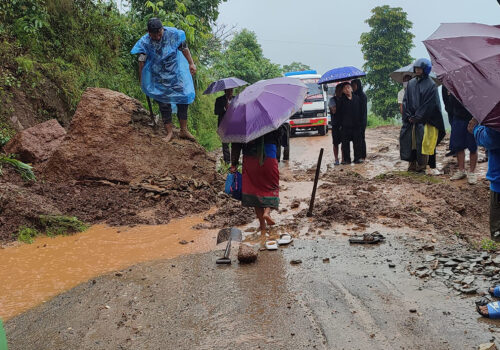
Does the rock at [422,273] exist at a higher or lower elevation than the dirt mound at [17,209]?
lower

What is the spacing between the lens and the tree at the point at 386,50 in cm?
2852

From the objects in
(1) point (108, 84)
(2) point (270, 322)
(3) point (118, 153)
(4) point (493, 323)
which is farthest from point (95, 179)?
(4) point (493, 323)

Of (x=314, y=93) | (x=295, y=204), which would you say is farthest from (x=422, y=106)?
(x=314, y=93)

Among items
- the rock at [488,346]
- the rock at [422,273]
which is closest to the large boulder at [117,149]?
the rock at [422,273]

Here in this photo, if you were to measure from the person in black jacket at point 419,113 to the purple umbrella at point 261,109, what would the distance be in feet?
11.3

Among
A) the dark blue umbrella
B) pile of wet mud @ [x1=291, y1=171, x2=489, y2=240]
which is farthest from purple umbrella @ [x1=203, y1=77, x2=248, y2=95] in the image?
pile of wet mud @ [x1=291, y1=171, x2=489, y2=240]

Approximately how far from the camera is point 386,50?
29188 millimetres

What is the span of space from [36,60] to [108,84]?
1.69m

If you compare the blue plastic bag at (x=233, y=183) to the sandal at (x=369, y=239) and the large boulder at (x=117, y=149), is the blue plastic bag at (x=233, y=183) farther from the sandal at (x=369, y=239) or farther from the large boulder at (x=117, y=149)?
the large boulder at (x=117, y=149)

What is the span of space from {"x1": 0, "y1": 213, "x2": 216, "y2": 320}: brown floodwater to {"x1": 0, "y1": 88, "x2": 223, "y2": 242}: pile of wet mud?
0.46m

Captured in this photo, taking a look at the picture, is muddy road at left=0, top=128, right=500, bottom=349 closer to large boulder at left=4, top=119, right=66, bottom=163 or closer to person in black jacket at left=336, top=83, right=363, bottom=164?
large boulder at left=4, top=119, right=66, bottom=163

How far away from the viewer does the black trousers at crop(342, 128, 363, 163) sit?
9320 mm

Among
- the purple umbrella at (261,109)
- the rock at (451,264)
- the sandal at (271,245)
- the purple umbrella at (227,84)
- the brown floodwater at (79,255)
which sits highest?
the purple umbrella at (227,84)

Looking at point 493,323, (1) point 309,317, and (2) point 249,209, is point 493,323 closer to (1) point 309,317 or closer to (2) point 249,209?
(1) point 309,317
